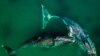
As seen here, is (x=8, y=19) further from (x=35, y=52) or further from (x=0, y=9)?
(x=35, y=52)

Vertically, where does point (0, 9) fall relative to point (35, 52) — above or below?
above

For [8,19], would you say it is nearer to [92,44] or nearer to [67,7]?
[67,7]

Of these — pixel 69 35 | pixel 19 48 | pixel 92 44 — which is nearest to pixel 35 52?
pixel 19 48

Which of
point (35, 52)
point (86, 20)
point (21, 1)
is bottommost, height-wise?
point (35, 52)

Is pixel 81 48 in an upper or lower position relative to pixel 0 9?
lower

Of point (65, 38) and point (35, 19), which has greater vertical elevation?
point (35, 19)

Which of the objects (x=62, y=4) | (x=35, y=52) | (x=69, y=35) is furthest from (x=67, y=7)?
(x=35, y=52)
